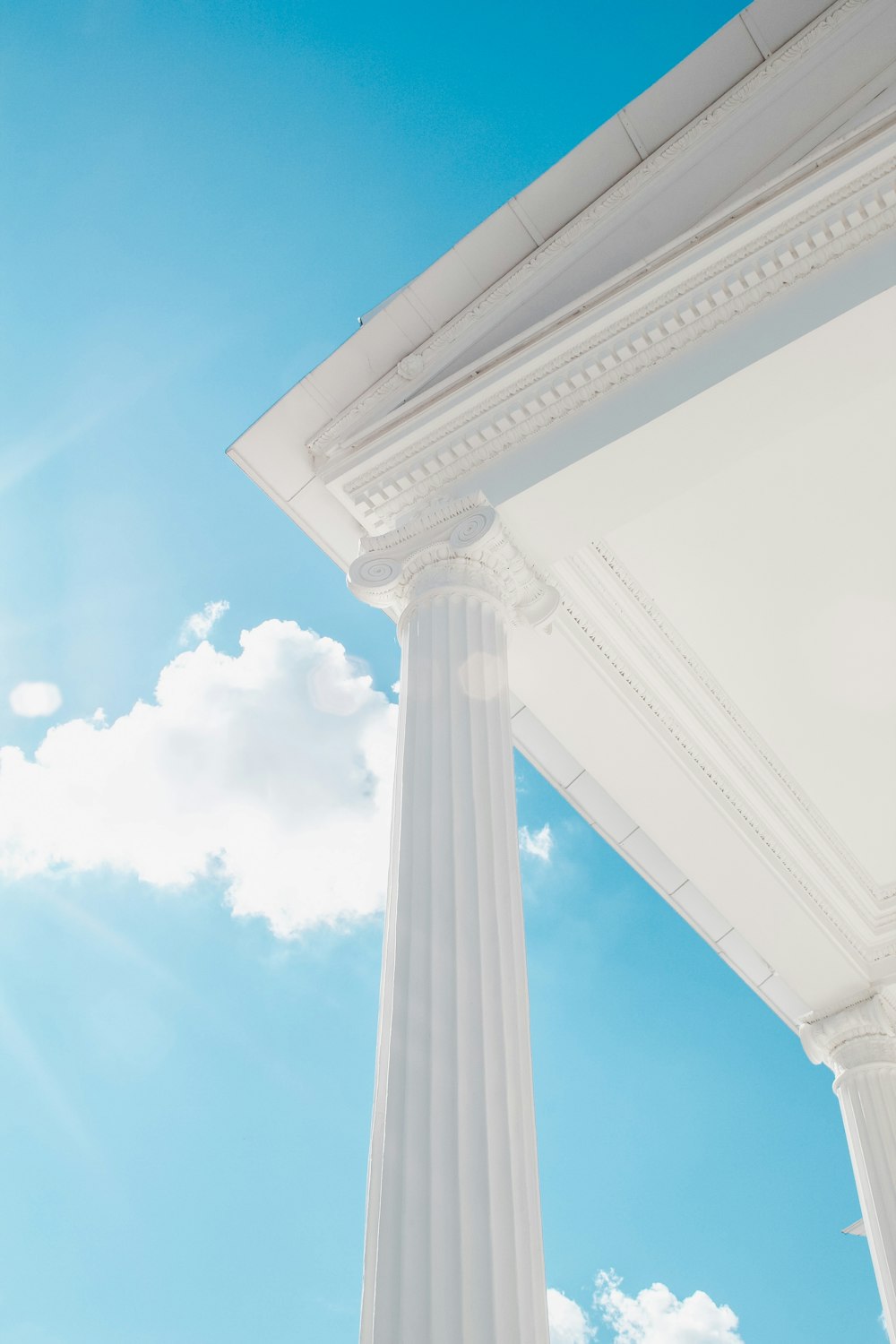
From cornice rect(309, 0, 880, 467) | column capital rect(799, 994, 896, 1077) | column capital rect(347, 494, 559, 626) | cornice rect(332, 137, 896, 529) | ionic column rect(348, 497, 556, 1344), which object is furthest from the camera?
column capital rect(799, 994, 896, 1077)

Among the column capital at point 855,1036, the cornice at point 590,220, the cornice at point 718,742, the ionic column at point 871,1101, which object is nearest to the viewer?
the cornice at point 590,220

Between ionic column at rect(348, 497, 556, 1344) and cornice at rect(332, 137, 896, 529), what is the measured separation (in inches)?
40.6

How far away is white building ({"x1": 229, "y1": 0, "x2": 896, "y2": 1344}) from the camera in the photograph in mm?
7527

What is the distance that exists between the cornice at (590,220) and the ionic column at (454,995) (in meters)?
2.75

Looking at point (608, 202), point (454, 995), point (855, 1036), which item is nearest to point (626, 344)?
point (608, 202)

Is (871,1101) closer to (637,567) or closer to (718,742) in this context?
(718,742)

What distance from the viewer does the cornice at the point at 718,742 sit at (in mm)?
14500

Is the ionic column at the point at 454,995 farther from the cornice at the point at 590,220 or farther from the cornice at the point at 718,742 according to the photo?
the cornice at the point at 718,742

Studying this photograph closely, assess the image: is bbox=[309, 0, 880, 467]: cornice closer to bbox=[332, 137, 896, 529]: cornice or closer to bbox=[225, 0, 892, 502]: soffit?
bbox=[225, 0, 892, 502]: soffit

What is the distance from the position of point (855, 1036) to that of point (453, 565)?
39.5 feet

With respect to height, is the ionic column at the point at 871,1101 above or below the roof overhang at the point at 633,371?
below

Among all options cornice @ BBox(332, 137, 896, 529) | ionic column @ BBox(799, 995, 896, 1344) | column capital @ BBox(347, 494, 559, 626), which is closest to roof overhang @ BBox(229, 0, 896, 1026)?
cornice @ BBox(332, 137, 896, 529)

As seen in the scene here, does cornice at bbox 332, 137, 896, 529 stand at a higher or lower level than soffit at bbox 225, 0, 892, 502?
lower

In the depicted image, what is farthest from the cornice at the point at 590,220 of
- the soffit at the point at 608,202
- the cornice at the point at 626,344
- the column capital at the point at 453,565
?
the column capital at the point at 453,565
